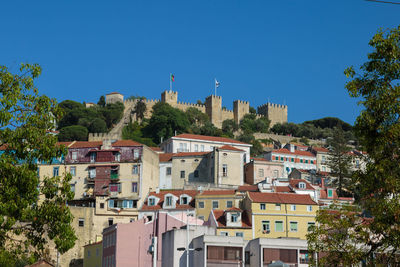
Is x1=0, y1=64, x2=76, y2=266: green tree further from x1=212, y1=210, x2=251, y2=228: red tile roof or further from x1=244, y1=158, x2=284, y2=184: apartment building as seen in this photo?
x1=244, y1=158, x2=284, y2=184: apartment building

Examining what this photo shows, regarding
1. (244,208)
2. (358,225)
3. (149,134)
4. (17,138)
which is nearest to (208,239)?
(244,208)

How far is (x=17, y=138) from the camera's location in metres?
20.8

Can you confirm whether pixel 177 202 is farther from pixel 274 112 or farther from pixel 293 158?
pixel 274 112

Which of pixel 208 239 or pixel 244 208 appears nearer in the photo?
pixel 208 239

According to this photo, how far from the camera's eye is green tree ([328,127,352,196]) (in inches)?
3331

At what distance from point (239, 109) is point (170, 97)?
61.7 ft

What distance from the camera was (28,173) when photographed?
2039 centimetres

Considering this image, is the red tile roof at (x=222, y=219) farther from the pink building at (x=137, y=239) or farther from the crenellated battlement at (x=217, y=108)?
the crenellated battlement at (x=217, y=108)

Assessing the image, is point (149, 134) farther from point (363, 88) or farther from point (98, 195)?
point (363, 88)

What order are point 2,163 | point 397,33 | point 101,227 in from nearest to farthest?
1. point 2,163
2. point 397,33
3. point 101,227

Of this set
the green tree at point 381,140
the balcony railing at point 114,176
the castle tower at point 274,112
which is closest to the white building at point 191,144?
the balcony railing at point 114,176

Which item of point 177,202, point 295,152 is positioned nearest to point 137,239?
point 177,202

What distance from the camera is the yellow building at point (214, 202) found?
66.2 m

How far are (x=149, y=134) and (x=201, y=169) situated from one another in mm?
49350
